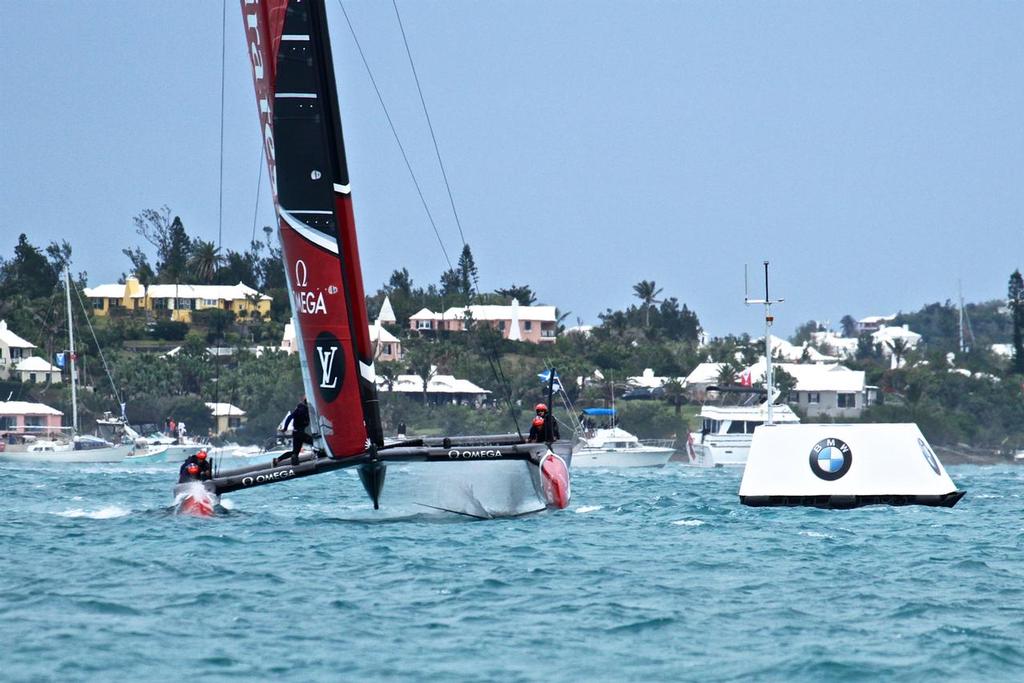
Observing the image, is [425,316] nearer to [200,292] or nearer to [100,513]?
[200,292]

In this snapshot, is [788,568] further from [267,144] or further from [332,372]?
[267,144]

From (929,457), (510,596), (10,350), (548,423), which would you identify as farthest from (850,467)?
(10,350)

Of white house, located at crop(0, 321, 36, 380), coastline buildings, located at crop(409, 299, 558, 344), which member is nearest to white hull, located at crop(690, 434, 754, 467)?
white house, located at crop(0, 321, 36, 380)

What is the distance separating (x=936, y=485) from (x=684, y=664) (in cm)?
1269

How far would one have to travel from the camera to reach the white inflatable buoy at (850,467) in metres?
23.3

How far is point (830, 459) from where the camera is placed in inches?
923

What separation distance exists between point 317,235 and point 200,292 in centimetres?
9607

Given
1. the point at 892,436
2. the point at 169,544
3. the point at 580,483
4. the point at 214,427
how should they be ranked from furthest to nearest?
the point at 214,427 < the point at 580,483 < the point at 892,436 < the point at 169,544

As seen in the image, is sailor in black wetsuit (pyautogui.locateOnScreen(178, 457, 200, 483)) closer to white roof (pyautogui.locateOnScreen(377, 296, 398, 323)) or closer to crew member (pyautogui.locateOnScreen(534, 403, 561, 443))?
crew member (pyautogui.locateOnScreen(534, 403, 561, 443))

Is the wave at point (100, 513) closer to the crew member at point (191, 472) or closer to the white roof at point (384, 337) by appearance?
the crew member at point (191, 472)

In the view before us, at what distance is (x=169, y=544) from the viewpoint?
18.9 m

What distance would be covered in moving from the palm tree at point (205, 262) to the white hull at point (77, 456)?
60.1 m

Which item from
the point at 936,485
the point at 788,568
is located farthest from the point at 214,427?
the point at 788,568

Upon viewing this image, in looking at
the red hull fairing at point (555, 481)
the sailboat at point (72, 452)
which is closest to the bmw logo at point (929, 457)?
the red hull fairing at point (555, 481)
